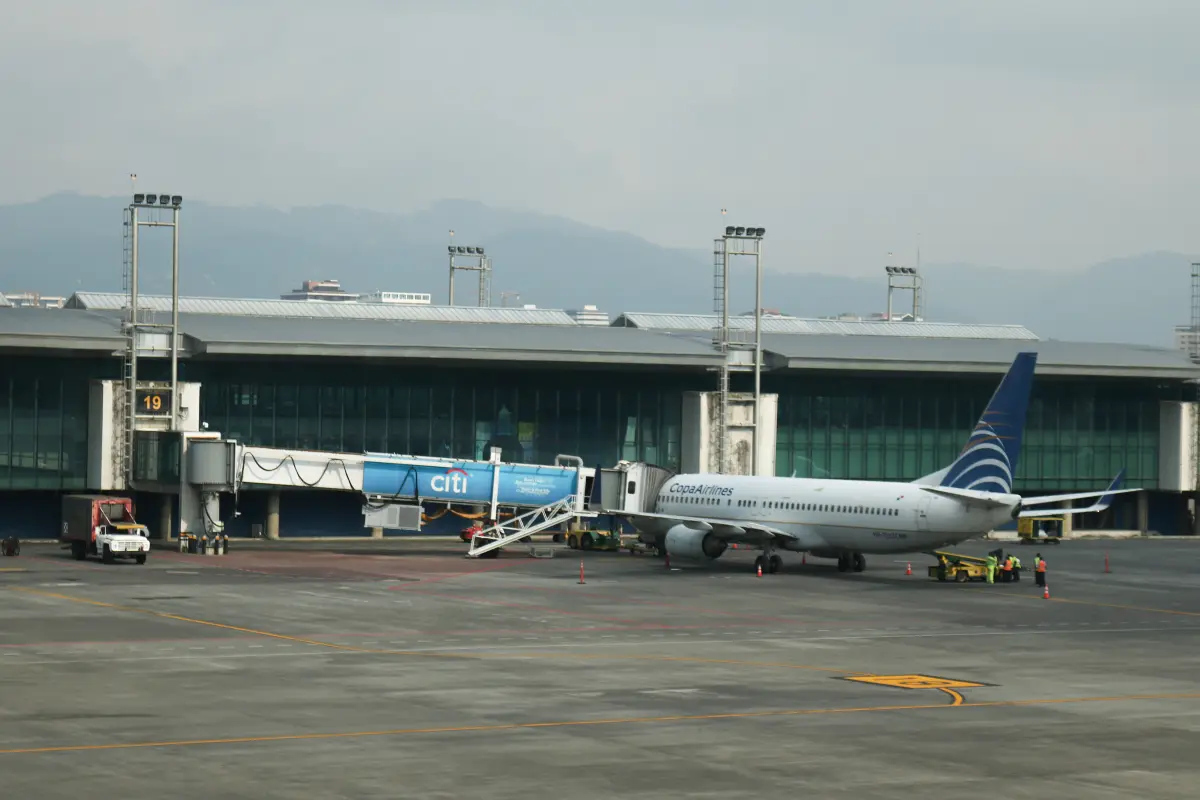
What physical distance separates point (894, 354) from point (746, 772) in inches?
3522

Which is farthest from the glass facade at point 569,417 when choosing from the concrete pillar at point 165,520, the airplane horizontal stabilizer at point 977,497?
the airplane horizontal stabilizer at point 977,497

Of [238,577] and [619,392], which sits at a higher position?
[619,392]

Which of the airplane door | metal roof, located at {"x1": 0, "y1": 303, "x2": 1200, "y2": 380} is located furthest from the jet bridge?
the airplane door

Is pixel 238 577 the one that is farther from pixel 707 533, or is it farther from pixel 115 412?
pixel 115 412

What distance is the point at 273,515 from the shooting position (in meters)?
105

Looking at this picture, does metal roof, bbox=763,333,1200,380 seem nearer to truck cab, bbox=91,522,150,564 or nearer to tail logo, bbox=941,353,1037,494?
tail logo, bbox=941,353,1037,494

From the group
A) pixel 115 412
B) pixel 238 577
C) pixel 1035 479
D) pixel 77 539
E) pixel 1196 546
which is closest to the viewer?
pixel 238 577

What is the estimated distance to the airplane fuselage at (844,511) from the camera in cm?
7075

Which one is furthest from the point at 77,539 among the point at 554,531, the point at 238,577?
the point at 554,531

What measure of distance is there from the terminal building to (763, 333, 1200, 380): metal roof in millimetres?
222

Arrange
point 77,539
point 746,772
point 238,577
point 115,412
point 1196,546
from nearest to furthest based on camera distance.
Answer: point 746,772
point 238,577
point 77,539
point 115,412
point 1196,546

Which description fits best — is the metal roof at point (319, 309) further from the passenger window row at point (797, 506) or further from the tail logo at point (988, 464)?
the tail logo at point (988, 464)

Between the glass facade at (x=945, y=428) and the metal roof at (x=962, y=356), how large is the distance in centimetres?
248

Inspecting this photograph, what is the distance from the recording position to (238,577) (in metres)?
71.3
